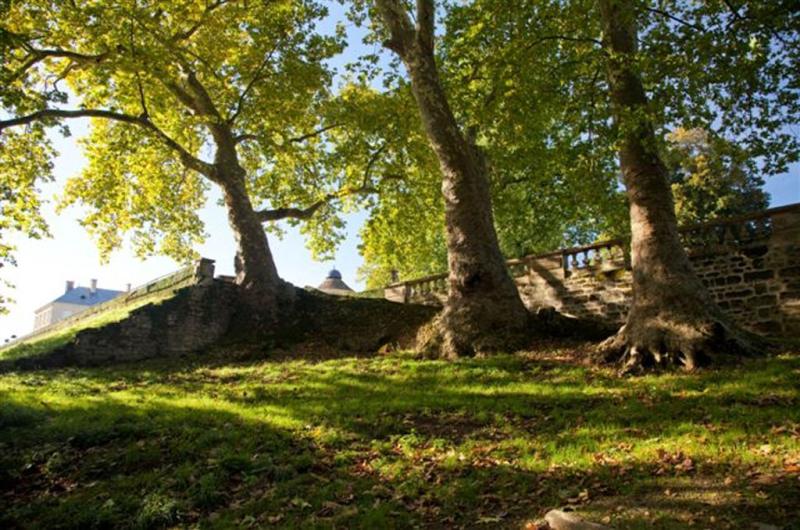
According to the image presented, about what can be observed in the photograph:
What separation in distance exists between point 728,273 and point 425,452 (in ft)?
39.4

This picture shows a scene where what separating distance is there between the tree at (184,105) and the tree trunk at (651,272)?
38.6 feet

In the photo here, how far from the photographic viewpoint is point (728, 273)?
14.6 meters

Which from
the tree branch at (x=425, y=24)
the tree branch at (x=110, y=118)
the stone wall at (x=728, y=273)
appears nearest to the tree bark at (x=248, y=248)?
the tree branch at (x=110, y=118)

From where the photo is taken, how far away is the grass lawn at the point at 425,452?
5059 millimetres

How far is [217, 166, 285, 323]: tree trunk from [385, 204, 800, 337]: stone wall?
984 cm

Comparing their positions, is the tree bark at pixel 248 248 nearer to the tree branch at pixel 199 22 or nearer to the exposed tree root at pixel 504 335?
the tree branch at pixel 199 22

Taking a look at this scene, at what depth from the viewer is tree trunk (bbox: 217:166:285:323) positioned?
62.3 feet

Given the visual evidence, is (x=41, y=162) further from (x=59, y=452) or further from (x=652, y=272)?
(x=652, y=272)

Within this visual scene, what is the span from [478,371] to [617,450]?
4.36 meters

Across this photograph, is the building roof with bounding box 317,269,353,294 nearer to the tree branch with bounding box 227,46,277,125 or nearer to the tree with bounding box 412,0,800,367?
the tree branch with bounding box 227,46,277,125

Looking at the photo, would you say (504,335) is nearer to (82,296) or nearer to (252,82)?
(252,82)

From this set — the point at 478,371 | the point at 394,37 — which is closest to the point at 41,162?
the point at 394,37

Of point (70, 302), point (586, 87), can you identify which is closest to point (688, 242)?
point (586, 87)

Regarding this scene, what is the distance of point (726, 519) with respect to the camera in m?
4.23
